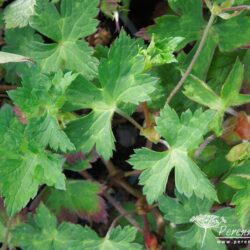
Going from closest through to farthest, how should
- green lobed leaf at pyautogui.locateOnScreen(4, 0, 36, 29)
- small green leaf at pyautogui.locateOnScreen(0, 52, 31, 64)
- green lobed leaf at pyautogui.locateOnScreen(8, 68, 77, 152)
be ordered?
green lobed leaf at pyautogui.locateOnScreen(8, 68, 77, 152) < small green leaf at pyautogui.locateOnScreen(0, 52, 31, 64) < green lobed leaf at pyautogui.locateOnScreen(4, 0, 36, 29)

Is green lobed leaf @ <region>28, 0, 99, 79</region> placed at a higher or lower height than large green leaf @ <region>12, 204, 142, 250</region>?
higher

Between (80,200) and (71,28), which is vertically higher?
(71,28)

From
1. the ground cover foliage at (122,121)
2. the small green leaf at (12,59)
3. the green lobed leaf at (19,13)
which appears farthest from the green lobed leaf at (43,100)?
the green lobed leaf at (19,13)

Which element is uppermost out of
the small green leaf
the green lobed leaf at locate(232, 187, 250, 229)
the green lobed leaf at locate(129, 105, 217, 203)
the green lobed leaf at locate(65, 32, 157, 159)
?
the small green leaf

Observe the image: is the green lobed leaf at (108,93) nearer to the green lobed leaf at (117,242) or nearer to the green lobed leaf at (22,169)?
the green lobed leaf at (22,169)

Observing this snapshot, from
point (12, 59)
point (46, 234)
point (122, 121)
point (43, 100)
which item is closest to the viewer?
point (43, 100)

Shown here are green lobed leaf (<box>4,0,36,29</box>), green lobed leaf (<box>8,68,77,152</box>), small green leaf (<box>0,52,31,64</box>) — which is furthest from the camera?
green lobed leaf (<box>4,0,36,29</box>)

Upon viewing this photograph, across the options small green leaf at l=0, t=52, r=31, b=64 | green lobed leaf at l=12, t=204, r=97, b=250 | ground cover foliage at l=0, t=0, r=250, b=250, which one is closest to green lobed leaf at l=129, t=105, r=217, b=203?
ground cover foliage at l=0, t=0, r=250, b=250

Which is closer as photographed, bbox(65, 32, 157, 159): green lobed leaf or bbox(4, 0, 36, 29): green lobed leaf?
bbox(65, 32, 157, 159): green lobed leaf

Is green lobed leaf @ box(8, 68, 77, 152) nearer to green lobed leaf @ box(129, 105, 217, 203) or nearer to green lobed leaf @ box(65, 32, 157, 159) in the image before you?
green lobed leaf @ box(65, 32, 157, 159)

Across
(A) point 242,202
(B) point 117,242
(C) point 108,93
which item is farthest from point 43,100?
(A) point 242,202

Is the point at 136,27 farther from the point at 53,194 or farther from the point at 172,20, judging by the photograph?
the point at 53,194

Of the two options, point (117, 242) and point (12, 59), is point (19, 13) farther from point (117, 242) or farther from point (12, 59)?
point (117, 242)
